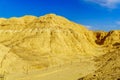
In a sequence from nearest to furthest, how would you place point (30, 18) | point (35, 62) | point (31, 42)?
point (35, 62), point (31, 42), point (30, 18)

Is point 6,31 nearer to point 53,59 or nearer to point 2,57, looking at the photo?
point 53,59

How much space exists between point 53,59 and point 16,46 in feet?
30.8

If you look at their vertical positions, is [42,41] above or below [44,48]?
above

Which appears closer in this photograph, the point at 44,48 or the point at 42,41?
the point at 44,48

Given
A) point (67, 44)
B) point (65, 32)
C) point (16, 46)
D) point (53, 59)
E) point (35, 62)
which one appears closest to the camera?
point (35, 62)

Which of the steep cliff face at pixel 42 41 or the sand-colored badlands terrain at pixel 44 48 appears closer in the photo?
the sand-colored badlands terrain at pixel 44 48

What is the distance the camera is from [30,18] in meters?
80.1

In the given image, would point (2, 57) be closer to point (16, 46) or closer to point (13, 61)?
point (13, 61)

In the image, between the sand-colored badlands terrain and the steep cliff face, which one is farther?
the steep cliff face

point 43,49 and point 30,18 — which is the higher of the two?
point 30,18

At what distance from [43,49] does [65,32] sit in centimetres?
1238

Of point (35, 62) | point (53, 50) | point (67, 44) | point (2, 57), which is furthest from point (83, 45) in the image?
point (2, 57)

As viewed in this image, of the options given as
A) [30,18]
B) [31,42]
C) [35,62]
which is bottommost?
[35,62]

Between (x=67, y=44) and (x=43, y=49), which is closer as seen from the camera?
(x=43, y=49)
